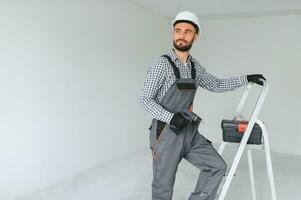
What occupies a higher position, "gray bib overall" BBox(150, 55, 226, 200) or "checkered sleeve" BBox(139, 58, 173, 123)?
"checkered sleeve" BBox(139, 58, 173, 123)

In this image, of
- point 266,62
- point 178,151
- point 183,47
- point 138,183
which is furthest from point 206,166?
point 266,62

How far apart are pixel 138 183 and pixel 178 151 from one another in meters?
1.48

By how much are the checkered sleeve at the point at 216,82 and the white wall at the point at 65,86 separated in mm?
1576

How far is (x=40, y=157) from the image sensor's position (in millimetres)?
3160

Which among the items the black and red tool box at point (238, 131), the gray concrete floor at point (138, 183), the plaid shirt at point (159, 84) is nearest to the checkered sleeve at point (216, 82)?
the plaid shirt at point (159, 84)

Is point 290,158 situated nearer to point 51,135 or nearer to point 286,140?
point 286,140

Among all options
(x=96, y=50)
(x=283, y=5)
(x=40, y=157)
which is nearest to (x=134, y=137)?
(x=96, y=50)

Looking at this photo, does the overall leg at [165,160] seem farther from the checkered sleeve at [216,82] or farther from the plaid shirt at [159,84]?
the checkered sleeve at [216,82]

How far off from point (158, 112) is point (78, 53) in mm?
1889

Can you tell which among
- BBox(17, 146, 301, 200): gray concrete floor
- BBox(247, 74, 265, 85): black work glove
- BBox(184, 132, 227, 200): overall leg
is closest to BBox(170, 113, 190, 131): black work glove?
BBox(184, 132, 227, 200): overall leg

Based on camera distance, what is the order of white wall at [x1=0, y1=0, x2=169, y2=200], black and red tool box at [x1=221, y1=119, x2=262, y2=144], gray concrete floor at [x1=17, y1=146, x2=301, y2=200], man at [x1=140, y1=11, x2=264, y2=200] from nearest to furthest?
man at [x1=140, y1=11, x2=264, y2=200] < black and red tool box at [x1=221, y1=119, x2=262, y2=144] < white wall at [x1=0, y1=0, x2=169, y2=200] < gray concrete floor at [x1=17, y1=146, x2=301, y2=200]

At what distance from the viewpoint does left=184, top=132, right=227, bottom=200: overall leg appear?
2.14 metres

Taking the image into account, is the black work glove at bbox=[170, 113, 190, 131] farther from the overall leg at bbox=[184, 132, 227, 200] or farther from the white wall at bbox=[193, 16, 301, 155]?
the white wall at bbox=[193, 16, 301, 155]

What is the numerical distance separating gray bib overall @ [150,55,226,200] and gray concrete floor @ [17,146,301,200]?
97 centimetres
